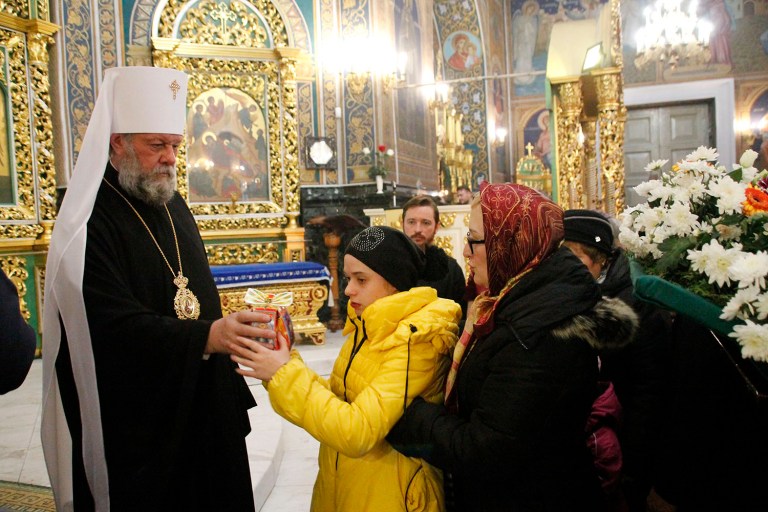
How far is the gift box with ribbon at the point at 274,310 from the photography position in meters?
1.82

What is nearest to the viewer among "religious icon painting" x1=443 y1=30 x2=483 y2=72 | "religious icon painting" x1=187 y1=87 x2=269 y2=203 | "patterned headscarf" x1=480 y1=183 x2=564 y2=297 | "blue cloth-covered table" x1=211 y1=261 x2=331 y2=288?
"patterned headscarf" x1=480 y1=183 x2=564 y2=297

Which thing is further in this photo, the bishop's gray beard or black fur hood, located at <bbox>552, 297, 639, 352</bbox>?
the bishop's gray beard

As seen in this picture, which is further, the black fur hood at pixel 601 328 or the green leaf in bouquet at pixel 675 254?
the green leaf in bouquet at pixel 675 254

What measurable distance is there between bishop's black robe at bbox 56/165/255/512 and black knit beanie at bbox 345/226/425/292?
1.80 feet

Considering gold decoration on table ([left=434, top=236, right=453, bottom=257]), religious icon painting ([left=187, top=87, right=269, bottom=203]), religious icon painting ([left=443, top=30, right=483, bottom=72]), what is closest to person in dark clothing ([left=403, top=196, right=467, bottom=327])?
gold decoration on table ([left=434, top=236, right=453, bottom=257])

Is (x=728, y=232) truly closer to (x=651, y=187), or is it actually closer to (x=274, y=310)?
(x=651, y=187)

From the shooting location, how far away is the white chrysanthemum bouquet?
1.41m

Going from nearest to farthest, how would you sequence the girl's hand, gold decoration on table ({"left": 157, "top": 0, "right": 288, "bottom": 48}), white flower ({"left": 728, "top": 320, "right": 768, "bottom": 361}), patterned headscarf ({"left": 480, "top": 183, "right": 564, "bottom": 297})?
white flower ({"left": 728, "top": 320, "right": 768, "bottom": 361}) → patterned headscarf ({"left": 480, "top": 183, "right": 564, "bottom": 297}) → the girl's hand → gold decoration on table ({"left": 157, "top": 0, "right": 288, "bottom": 48})

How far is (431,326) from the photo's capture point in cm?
180

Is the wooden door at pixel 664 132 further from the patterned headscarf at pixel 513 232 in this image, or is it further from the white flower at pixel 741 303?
the white flower at pixel 741 303

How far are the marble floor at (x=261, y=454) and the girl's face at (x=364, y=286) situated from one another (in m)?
2.01

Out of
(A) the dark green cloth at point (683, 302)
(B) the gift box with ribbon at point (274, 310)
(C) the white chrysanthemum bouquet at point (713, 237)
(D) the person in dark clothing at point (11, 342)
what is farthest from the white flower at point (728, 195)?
(D) the person in dark clothing at point (11, 342)

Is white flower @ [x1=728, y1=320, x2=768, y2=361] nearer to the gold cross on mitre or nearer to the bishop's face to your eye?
the bishop's face

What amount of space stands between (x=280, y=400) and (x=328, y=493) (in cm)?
42
